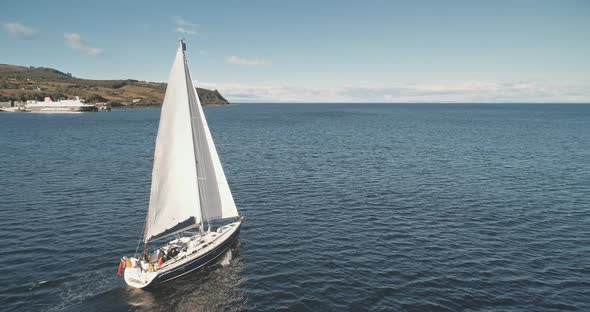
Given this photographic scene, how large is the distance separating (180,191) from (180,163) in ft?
8.62

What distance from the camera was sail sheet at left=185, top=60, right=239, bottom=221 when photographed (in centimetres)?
3297

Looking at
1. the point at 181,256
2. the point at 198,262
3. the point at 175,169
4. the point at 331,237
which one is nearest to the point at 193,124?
the point at 175,169

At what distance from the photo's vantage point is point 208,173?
35.3m

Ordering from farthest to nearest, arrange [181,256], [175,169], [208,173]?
1. [208,173]
2. [175,169]
3. [181,256]

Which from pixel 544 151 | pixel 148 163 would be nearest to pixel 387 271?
pixel 148 163

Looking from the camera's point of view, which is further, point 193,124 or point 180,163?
point 193,124

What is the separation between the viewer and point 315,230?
40.8 metres

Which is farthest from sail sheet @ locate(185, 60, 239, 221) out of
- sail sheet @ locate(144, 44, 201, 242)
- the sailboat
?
sail sheet @ locate(144, 44, 201, 242)

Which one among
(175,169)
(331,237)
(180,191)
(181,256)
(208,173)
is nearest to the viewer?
(181,256)

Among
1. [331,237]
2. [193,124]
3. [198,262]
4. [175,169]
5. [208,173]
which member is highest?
[193,124]

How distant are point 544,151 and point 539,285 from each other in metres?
77.6

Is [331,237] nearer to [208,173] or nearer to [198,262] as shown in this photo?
[198,262]

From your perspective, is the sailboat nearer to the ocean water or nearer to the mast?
the mast

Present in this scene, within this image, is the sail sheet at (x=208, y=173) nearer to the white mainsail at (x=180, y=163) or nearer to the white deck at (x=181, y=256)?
the white mainsail at (x=180, y=163)
